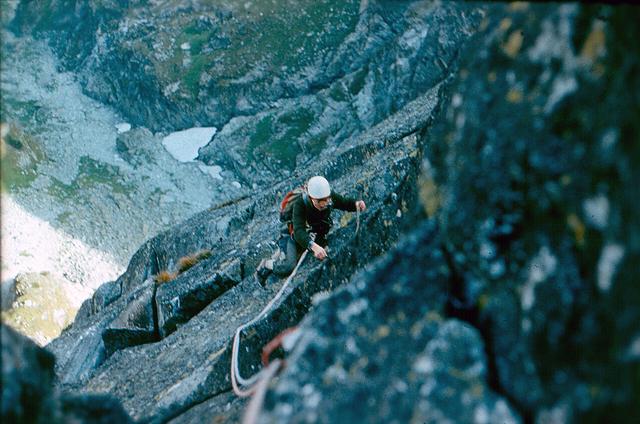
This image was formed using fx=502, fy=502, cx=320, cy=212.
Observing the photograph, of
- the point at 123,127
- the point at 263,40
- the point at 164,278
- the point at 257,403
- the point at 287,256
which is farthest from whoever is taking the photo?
the point at 123,127

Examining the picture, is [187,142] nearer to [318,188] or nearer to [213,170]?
[213,170]

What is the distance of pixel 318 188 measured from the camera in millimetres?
11055

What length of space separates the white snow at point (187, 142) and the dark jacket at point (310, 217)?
9492 cm

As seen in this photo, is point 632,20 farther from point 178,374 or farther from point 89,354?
point 89,354

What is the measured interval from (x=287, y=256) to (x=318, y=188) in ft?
9.68

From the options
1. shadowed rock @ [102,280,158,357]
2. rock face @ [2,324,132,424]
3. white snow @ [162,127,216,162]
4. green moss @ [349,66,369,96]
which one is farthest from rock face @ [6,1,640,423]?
white snow @ [162,127,216,162]

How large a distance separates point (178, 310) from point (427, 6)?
89.5 m

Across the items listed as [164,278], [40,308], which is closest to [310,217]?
[164,278]

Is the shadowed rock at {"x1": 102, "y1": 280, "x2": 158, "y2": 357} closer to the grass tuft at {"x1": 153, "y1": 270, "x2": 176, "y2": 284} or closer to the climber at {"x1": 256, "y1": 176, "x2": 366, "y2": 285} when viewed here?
the grass tuft at {"x1": 153, "y1": 270, "x2": 176, "y2": 284}

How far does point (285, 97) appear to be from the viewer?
102 meters

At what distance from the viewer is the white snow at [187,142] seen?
10369 centimetres

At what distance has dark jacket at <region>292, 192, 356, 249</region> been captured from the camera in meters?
11.5

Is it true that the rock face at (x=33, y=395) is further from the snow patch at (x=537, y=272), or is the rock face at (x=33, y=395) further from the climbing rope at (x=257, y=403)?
the snow patch at (x=537, y=272)

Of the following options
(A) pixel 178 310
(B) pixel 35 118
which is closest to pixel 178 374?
(A) pixel 178 310
